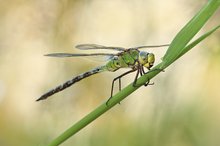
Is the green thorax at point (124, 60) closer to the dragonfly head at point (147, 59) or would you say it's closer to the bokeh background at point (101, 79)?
the dragonfly head at point (147, 59)

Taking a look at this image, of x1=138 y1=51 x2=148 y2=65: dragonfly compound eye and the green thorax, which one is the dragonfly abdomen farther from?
x1=138 y1=51 x2=148 y2=65: dragonfly compound eye

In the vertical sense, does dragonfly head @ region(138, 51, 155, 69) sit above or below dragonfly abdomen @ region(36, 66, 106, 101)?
above

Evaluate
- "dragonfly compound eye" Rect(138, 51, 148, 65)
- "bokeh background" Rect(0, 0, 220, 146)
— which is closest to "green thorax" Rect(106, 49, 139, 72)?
"dragonfly compound eye" Rect(138, 51, 148, 65)

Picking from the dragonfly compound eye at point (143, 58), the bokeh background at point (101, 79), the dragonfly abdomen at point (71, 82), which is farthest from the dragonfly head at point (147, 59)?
the bokeh background at point (101, 79)

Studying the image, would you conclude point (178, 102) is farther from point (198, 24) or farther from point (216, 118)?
point (198, 24)

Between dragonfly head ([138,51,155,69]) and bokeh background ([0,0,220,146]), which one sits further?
bokeh background ([0,0,220,146])

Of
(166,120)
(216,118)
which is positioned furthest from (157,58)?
(166,120)

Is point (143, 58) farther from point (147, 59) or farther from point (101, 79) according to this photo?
point (101, 79)
